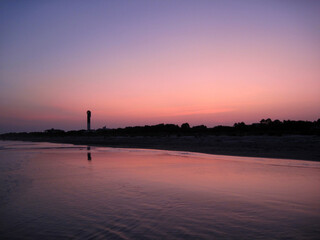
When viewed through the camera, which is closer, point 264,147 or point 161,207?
point 161,207

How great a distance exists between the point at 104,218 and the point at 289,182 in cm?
827

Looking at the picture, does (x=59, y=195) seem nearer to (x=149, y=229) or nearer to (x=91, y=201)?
(x=91, y=201)

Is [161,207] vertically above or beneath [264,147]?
beneath

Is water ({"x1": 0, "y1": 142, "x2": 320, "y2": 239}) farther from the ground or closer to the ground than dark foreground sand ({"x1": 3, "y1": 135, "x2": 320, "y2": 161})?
closer to the ground

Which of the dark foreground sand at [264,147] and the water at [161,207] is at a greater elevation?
the dark foreground sand at [264,147]

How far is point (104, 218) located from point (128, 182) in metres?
4.93

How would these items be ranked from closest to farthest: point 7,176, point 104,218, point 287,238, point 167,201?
point 287,238 → point 104,218 → point 167,201 → point 7,176

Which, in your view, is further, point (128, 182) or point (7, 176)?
point (7, 176)

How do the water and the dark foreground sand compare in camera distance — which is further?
the dark foreground sand

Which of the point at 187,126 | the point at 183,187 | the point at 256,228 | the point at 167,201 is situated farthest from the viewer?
the point at 187,126

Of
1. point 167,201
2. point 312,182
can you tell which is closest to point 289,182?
point 312,182

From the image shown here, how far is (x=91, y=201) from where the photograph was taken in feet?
27.5

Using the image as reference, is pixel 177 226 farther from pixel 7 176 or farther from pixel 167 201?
pixel 7 176

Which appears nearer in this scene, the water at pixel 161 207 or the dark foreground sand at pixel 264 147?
the water at pixel 161 207
